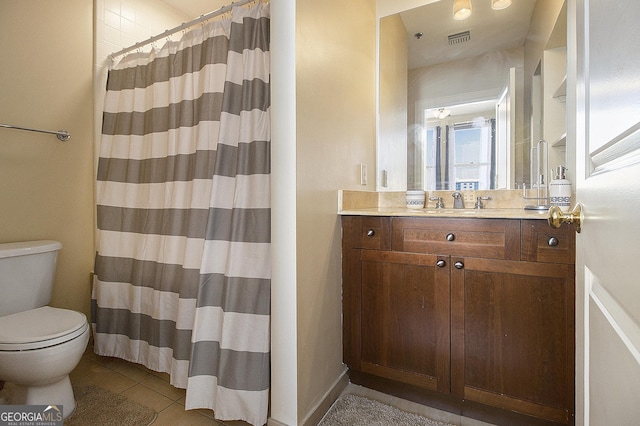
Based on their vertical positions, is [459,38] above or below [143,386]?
above

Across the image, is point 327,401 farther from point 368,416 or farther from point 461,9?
point 461,9

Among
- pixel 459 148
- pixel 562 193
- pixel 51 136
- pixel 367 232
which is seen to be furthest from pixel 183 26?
pixel 562 193

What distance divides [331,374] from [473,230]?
101cm

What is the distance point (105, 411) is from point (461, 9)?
9.56 feet

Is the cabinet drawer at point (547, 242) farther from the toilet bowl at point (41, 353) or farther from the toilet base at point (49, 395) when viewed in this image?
the toilet base at point (49, 395)

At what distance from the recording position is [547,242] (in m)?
1.29

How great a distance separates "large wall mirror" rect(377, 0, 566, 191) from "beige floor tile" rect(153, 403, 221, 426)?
65.0 inches

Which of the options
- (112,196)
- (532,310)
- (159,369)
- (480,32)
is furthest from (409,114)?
(159,369)

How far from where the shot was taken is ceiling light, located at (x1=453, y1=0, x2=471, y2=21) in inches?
74.6

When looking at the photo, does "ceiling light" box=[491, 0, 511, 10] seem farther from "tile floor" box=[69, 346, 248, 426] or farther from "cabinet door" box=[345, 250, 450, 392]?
"tile floor" box=[69, 346, 248, 426]

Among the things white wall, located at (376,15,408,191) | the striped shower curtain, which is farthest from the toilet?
white wall, located at (376,15,408,191)

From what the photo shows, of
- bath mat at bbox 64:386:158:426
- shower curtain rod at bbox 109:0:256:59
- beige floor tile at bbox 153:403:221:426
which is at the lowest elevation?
beige floor tile at bbox 153:403:221:426

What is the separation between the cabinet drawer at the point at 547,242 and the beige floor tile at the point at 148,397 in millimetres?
1848

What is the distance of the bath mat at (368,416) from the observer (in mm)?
1455
